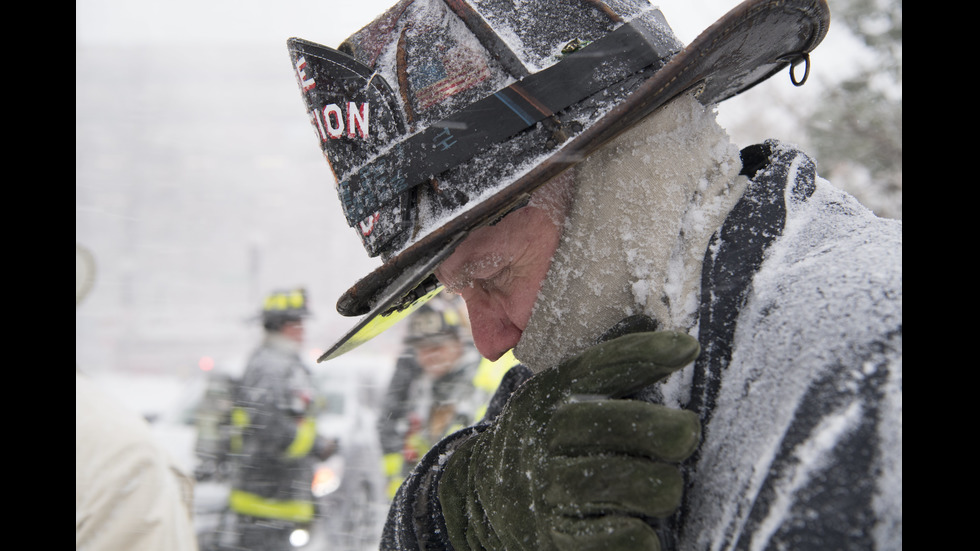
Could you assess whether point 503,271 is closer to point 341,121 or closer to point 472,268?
point 472,268

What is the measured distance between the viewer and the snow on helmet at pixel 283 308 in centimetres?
546

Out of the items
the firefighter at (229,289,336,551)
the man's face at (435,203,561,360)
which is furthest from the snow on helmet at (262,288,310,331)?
the man's face at (435,203,561,360)

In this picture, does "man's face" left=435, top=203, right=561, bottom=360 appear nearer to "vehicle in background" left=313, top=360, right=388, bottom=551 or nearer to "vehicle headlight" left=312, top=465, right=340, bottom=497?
"vehicle in background" left=313, top=360, right=388, bottom=551

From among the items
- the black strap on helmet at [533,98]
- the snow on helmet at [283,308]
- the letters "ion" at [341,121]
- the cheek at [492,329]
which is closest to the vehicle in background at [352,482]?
the snow on helmet at [283,308]

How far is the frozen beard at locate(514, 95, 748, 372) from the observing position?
109 cm

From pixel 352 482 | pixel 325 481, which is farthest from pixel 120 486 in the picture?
pixel 352 482

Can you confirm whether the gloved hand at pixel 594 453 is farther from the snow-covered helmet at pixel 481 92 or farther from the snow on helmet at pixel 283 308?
the snow on helmet at pixel 283 308

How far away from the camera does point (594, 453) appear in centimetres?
94

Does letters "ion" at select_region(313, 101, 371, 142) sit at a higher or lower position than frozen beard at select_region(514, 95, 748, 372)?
higher

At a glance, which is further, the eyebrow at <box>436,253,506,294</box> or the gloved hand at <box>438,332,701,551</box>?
the eyebrow at <box>436,253,506,294</box>

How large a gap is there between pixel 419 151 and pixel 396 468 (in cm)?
450

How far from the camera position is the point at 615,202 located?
1163mm

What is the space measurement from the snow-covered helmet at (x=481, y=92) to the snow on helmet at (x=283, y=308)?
14.6 ft

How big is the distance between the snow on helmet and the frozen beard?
4682 mm
